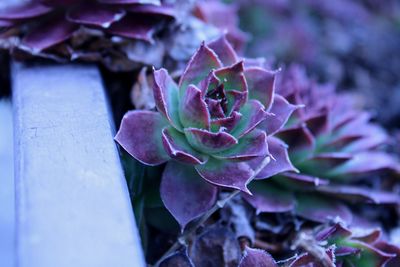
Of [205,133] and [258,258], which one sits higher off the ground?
[205,133]

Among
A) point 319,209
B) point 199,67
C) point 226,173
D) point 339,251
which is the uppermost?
point 199,67

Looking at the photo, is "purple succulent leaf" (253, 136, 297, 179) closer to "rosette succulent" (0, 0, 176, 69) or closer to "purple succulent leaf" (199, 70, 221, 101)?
"purple succulent leaf" (199, 70, 221, 101)

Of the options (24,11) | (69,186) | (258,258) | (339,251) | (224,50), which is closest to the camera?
(69,186)

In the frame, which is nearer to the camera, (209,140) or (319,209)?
(209,140)

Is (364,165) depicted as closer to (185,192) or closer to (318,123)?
(318,123)

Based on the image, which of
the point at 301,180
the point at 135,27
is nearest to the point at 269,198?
the point at 301,180

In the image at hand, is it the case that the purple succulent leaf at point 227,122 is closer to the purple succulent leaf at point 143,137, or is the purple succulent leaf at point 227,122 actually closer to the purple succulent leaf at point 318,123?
the purple succulent leaf at point 143,137

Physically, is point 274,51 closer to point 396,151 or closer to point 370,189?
point 396,151
